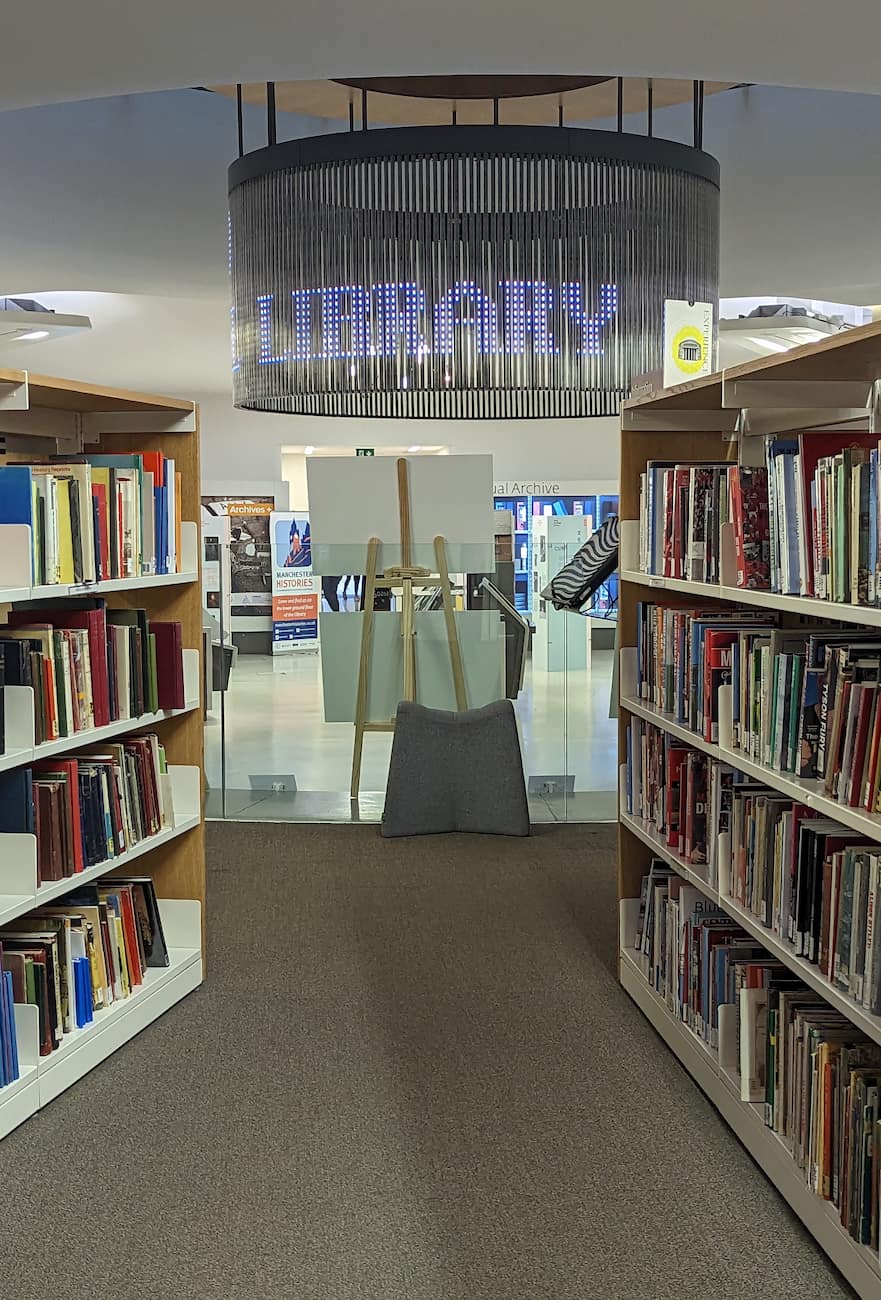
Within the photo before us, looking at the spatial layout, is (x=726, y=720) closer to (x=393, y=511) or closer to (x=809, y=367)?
(x=809, y=367)

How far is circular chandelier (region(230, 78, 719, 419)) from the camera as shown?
397cm

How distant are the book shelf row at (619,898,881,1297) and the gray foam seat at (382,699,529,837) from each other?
2272 millimetres

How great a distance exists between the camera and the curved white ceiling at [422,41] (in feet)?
11.0

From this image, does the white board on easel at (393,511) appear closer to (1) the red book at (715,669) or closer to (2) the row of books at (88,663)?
(2) the row of books at (88,663)

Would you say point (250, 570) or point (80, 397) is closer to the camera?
point (80, 397)

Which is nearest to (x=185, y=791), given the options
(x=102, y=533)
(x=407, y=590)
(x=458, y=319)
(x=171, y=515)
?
(x=171, y=515)

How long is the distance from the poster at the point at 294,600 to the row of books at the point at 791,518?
148 inches

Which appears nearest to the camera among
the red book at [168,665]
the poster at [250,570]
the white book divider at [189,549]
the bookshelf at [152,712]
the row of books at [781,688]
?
the row of books at [781,688]

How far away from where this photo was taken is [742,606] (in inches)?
163

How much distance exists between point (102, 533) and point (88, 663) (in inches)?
15.1

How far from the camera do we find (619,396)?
424cm

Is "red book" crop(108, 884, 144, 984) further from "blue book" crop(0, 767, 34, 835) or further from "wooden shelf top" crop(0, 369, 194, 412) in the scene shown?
"wooden shelf top" crop(0, 369, 194, 412)

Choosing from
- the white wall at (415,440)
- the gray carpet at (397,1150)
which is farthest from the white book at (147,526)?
the white wall at (415,440)

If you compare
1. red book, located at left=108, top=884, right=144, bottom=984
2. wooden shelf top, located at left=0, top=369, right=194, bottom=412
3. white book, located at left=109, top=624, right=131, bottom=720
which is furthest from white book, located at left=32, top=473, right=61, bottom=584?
red book, located at left=108, top=884, right=144, bottom=984
